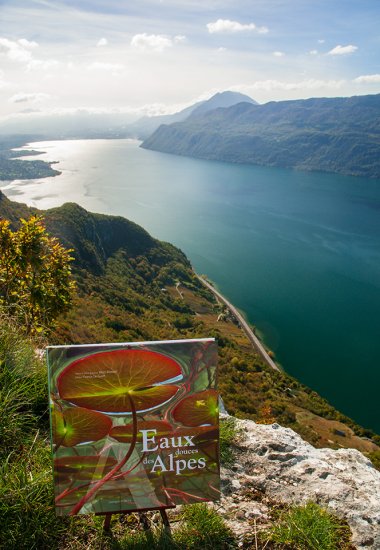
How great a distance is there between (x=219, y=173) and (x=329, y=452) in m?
152

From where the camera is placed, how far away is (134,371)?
245 cm

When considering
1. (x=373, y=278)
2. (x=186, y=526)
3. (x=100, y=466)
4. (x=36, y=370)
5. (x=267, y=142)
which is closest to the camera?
(x=100, y=466)

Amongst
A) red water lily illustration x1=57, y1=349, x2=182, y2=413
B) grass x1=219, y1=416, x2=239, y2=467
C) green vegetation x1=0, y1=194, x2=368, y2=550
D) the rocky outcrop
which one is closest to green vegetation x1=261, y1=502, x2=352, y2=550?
green vegetation x1=0, y1=194, x2=368, y2=550

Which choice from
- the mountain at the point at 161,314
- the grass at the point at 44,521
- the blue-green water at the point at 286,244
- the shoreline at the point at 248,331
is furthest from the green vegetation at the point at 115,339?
the blue-green water at the point at 286,244

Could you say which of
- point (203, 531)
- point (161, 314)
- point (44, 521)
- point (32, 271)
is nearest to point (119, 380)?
point (44, 521)

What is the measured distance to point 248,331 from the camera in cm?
3859

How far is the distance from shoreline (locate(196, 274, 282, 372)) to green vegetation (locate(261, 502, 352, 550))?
30119 millimetres

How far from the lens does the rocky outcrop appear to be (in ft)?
9.36

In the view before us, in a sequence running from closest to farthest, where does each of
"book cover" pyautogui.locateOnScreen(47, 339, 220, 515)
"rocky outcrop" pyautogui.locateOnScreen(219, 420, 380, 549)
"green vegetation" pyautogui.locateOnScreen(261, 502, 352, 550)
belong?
"book cover" pyautogui.locateOnScreen(47, 339, 220, 515), "green vegetation" pyautogui.locateOnScreen(261, 502, 352, 550), "rocky outcrop" pyautogui.locateOnScreen(219, 420, 380, 549)

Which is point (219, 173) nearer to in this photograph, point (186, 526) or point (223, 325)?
point (223, 325)

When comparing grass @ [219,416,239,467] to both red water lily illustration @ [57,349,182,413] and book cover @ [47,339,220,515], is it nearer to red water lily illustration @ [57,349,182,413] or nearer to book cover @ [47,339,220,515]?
book cover @ [47,339,220,515]

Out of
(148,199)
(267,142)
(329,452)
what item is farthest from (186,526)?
(267,142)

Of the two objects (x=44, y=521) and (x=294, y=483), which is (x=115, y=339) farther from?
(x=44, y=521)

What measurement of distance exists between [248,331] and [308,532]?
3661 cm
